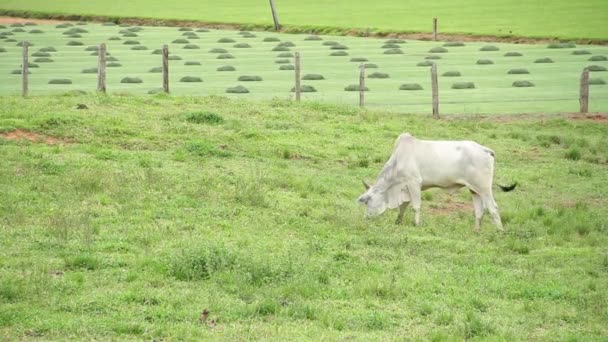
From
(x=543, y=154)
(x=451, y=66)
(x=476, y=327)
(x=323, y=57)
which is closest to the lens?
(x=476, y=327)

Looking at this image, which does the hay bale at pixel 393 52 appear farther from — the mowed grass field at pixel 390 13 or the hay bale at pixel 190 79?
the hay bale at pixel 190 79

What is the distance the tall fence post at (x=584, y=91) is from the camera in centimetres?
3112

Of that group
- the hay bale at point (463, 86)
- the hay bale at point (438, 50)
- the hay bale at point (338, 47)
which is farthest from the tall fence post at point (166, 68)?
the hay bale at point (438, 50)

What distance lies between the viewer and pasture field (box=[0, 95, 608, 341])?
12.4 m

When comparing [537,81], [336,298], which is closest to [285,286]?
[336,298]

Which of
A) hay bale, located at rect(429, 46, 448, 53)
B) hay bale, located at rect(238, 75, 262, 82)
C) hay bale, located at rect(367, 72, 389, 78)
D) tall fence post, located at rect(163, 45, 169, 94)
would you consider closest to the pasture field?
tall fence post, located at rect(163, 45, 169, 94)

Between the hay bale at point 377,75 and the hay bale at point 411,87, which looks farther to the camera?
the hay bale at point 377,75

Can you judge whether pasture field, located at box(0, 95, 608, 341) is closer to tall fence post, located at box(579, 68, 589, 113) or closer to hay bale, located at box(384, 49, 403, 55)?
tall fence post, located at box(579, 68, 589, 113)

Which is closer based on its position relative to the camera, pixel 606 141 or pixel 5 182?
pixel 5 182

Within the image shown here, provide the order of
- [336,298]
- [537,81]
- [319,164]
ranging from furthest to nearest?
[537,81], [319,164], [336,298]

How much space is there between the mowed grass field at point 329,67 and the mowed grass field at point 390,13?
6.64 m

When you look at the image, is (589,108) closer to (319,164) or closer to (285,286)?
(319,164)

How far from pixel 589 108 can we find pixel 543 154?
6912 millimetres

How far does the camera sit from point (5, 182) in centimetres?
1923
